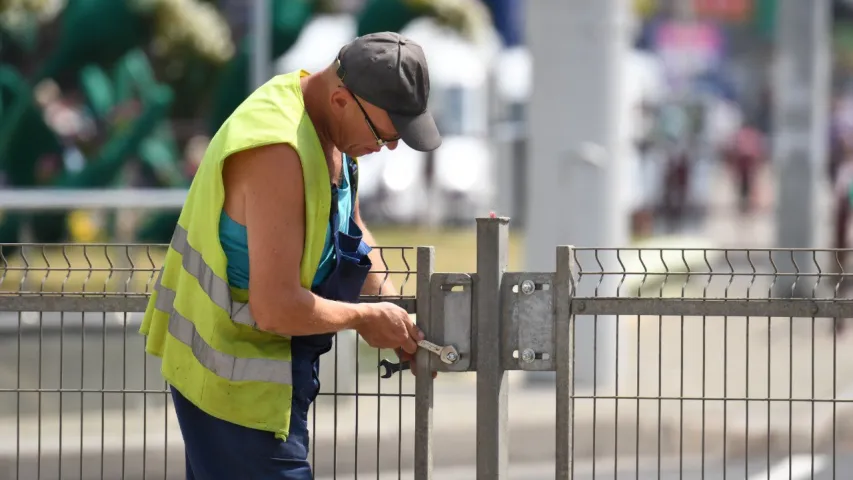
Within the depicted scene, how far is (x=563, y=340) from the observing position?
4168 mm

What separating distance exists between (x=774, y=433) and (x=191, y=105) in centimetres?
1215

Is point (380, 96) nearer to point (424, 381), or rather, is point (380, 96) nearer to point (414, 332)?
point (414, 332)

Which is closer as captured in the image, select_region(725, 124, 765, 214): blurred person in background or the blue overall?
the blue overall

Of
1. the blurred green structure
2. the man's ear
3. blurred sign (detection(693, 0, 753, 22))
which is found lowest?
the man's ear

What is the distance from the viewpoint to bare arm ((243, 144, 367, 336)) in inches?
143

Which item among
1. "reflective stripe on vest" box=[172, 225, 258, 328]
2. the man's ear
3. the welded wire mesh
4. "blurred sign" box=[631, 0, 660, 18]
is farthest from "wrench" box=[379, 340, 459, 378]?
"blurred sign" box=[631, 0, 660, 18]

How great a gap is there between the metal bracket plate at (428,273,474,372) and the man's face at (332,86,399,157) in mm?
534

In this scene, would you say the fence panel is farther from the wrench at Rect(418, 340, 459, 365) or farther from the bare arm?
the bare arm

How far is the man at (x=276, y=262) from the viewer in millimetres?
3662

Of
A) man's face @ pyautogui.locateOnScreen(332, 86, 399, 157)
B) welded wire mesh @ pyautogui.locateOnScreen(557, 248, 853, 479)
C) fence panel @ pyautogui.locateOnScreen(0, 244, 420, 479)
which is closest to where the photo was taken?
man's face @ pyautogui.locateOnScreen(332, 86, 399, 157)

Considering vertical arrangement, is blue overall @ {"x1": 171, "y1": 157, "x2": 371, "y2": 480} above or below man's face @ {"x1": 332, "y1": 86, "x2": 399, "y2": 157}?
below

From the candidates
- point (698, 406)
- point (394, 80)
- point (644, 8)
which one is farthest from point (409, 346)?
point (644, 8)

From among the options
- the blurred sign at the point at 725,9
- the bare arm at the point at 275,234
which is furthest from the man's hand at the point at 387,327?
the blurred sign at the point at 725,9

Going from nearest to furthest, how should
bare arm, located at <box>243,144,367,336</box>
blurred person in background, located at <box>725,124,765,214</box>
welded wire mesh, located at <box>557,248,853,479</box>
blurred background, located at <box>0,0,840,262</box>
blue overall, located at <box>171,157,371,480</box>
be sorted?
1. bare arm, located at <box>243,144,367,336</box>
2. blue overall, located at <box>171,157,371,480</box>
3. welded wire mesh, located at <box>557,248,853,479</box>
4. blurred background, located at <box>0,0,840,262</box>
5. blurred person in background, located at <box>725,124,765,214</box>
